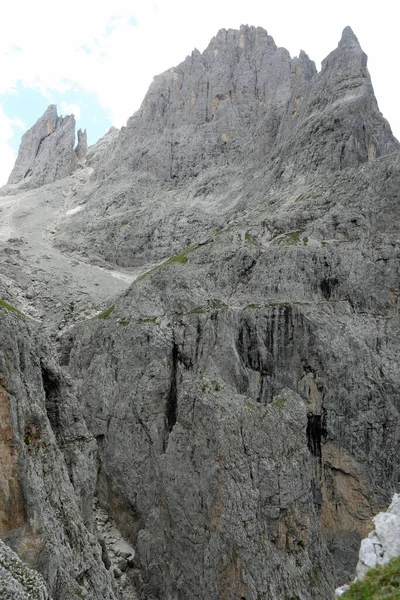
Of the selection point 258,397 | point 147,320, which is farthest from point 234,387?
point 147,320

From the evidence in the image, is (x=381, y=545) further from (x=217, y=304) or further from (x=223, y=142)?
(x=223, y=142)

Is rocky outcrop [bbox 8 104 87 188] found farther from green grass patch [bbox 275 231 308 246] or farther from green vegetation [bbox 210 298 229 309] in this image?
green vegetation [bbox 210 298 229 309]

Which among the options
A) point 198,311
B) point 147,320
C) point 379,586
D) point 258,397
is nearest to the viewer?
point 379,586

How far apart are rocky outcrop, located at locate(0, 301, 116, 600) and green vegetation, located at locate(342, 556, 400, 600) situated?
9.30m

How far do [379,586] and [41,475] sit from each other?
11531 millimetres

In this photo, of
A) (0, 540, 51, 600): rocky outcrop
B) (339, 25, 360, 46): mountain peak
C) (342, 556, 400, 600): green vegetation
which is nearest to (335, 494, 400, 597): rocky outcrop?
(342, 556, 400, 600): green vegetation

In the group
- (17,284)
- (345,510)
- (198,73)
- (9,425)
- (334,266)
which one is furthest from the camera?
(198,73)

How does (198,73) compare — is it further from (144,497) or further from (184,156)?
(144,497)

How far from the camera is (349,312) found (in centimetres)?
3875

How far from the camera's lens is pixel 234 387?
112ft

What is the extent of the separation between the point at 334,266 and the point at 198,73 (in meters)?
90.8

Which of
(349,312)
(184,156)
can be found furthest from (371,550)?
(184,156)

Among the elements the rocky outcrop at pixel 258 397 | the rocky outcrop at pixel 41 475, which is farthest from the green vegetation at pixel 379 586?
the rocky outcrop at pixel 258 397

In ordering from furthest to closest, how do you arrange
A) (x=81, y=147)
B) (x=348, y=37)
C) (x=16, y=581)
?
(x=81, y=147)
(x=348, y=37)
(x=16, y=581)
